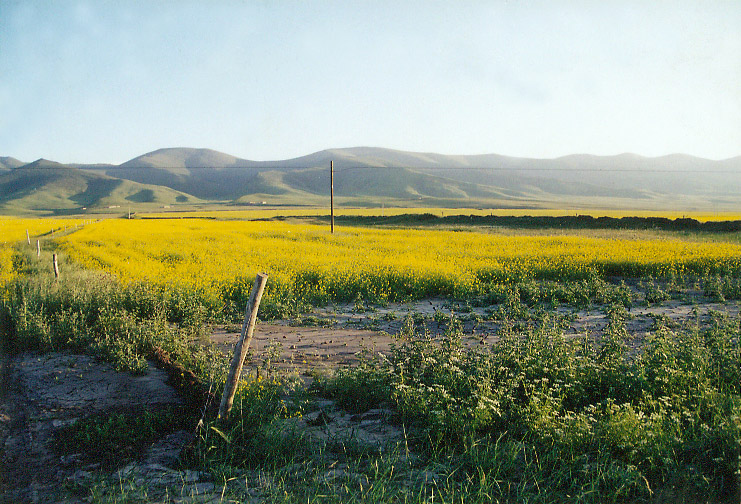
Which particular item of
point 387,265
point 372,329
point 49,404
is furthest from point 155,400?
point 387,265

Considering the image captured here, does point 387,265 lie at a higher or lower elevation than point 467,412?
higher

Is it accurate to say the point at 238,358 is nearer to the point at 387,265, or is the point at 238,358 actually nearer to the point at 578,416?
the point at 578,416

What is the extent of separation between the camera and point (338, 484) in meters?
4.64

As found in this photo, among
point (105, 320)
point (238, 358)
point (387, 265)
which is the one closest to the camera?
point (238, 358)

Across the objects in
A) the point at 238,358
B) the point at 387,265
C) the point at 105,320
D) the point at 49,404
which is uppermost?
the point at 238,358

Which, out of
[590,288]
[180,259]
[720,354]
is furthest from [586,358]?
[180,259]

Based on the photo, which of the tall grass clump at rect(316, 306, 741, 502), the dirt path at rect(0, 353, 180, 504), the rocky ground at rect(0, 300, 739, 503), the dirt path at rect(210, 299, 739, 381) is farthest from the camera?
the dirt path at rect(210, 299, 739, 381)

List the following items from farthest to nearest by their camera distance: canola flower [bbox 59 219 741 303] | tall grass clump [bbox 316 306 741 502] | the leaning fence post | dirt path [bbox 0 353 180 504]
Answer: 1. canola flower [bbox 59 219 741 303]
2. the leaning fence post
3. dirt path [bbox 0 353 180 504]
4. tall grass clump [bbox 316 306 741 502]

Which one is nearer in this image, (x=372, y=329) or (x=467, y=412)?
(x=467, y=412)

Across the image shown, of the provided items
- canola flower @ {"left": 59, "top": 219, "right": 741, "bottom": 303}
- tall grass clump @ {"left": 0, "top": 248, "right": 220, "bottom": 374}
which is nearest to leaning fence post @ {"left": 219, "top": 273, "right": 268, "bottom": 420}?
tall grass clump @ {"left": 0, "top": 248, "right": 220, "bottom": 374}

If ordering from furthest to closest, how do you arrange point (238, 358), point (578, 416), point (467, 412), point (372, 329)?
point (372, 329), point (238, 358), point (467, 412), point (578, 416)

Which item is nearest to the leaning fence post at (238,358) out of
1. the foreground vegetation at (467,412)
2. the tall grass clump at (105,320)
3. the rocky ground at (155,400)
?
the foreground vegetation at (467,412)

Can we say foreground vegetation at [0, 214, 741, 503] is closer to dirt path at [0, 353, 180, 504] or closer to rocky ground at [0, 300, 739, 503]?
rocky ground at [0, 300, 739, 503]

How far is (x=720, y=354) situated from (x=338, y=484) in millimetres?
5790
